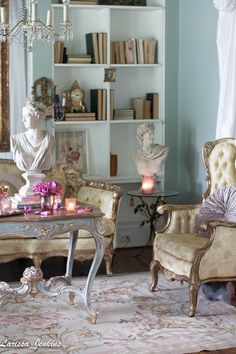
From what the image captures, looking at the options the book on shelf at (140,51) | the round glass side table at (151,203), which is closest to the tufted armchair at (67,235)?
the round glass side table at (151,203)

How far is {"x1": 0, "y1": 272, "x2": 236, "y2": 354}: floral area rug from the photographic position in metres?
4.07

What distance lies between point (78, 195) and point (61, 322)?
5.65 ft

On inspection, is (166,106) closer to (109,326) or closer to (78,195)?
(78,195)

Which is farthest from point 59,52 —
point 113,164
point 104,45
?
point 113,164

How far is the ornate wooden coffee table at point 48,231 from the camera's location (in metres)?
4.23

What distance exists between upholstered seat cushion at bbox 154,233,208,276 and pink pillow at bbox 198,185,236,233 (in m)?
0.17

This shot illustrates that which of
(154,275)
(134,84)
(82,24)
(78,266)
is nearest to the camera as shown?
(154,275)

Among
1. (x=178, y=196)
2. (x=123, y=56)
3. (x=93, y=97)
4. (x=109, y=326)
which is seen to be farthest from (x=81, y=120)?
(x=109, y=326)

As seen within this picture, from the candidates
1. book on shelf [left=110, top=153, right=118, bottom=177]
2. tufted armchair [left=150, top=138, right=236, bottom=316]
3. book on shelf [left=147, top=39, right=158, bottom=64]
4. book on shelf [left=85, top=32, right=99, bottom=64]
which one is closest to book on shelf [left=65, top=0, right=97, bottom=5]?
book on shelf [left=85, top=32, right=99, bottom=64]

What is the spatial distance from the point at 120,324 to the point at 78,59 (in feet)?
9.42

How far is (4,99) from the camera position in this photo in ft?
20.7

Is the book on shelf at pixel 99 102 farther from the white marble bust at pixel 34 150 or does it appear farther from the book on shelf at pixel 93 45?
the white marble bust at pixel 34 150

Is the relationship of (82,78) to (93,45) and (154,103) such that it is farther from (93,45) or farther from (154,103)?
(154,103)

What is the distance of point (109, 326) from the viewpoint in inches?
Answer: 174
